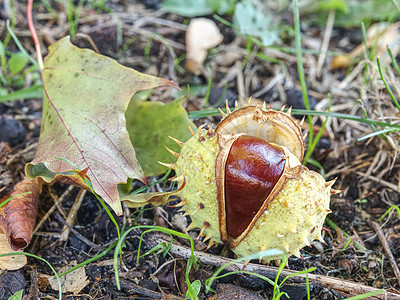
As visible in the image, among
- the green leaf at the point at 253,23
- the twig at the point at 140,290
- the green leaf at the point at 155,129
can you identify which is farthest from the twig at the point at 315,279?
the green leaf at the point at 253,23

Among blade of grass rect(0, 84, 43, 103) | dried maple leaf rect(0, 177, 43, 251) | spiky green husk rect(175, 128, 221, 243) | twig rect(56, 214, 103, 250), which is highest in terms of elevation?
spiky green husk rect(175, 128, 221, 243)

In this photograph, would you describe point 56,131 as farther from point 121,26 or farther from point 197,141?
point 121,26

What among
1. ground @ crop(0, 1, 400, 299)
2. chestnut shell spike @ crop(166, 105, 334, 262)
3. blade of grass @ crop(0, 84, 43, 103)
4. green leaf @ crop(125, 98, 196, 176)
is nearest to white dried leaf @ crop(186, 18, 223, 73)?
ground @ crop(0, 1, 400, 299)

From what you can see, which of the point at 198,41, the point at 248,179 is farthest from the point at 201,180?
the point at 198,41

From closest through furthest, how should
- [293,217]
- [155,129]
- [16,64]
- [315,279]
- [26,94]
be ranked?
1. [293,217]
2. [315,279]
3. [155,129]
4. [26,94]
5. [16,64]

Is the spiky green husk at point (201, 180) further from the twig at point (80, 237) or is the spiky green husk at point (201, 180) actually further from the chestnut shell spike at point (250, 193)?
the twig at point (80, 237)

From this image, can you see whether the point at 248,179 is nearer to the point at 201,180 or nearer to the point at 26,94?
the point at 201,180

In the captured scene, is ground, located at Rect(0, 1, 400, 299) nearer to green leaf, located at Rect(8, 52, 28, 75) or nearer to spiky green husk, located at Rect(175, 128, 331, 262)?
green leaf, located at Rect(8, 52, 28, 75)
